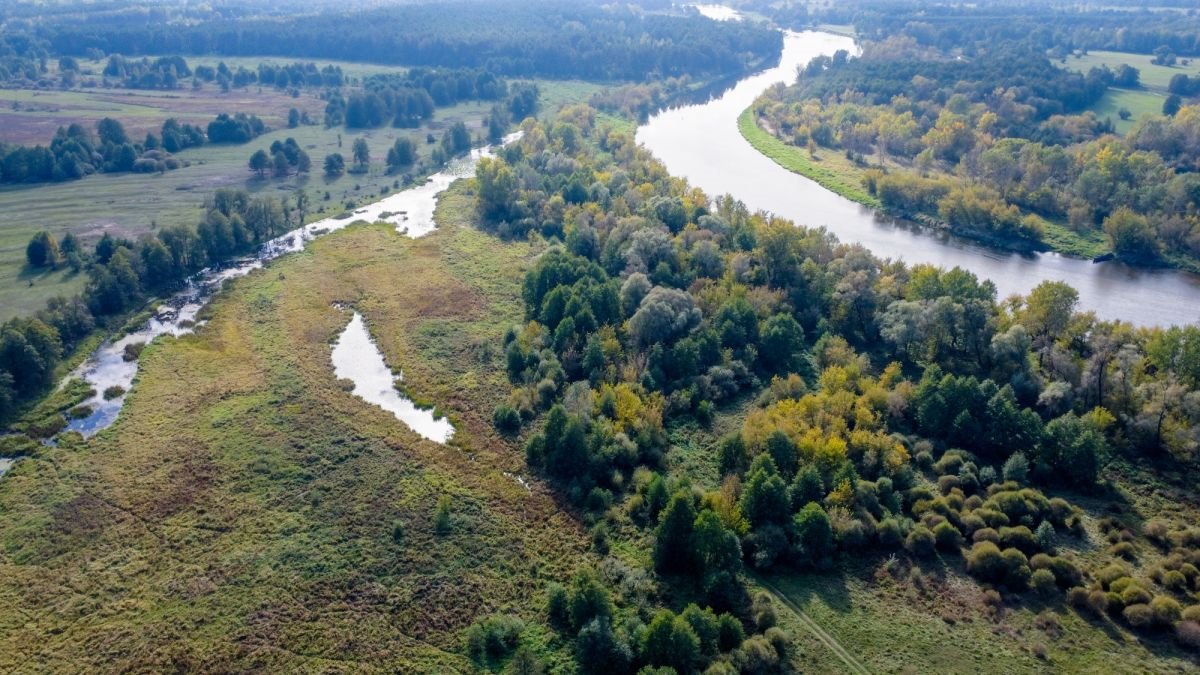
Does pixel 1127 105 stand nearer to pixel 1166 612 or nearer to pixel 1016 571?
pixel 1166 612

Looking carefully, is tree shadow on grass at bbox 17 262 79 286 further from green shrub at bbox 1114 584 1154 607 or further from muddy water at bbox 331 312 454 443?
green shrub at bbox 1114 584 1154 607

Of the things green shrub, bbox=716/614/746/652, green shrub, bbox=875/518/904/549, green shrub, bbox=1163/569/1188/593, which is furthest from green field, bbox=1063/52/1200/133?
green shrub, bbox=716/614/746/652

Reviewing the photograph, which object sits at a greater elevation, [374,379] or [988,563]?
[988,563]

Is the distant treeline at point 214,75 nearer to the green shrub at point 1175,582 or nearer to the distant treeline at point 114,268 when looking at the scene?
the distant treeline at point 114,268

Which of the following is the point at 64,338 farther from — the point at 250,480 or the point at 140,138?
the point at 140,138

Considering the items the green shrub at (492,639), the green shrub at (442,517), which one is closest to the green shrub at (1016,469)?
the green shrub at (492,639)

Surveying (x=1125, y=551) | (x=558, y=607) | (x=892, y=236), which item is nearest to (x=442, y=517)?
(x=558, y=607)
